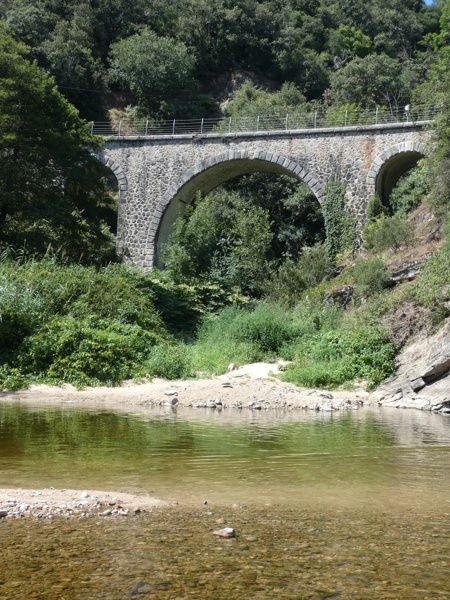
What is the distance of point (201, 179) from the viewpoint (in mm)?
26625

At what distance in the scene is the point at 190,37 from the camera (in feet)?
148

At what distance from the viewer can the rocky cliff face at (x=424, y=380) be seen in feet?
36.3

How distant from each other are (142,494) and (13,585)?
1.82 metres

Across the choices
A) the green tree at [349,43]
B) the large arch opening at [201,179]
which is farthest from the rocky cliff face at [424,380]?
the green tree at [349,43]

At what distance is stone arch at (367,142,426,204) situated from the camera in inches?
898

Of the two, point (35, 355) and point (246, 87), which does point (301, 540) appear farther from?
point (246, 87)

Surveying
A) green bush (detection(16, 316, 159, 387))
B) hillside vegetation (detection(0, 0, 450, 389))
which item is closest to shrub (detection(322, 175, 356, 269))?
hillside vegetation (detection(0, 0, 450, 389))

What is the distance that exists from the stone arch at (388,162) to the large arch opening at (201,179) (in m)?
2.80

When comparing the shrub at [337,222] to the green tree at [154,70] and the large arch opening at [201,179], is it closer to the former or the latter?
the large arch opening at [201,179]

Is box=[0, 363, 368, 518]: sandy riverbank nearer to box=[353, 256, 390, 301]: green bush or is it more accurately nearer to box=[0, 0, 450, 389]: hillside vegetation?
box=[0, 0, 450, 389]: hillside vegetation

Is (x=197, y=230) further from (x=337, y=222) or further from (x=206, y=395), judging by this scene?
→ (x=206, y=395)

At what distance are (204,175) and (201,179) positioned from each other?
271 mm

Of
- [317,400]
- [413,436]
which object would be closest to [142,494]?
[413,436]

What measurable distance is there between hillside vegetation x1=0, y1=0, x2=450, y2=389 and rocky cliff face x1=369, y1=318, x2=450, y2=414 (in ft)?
1.57
